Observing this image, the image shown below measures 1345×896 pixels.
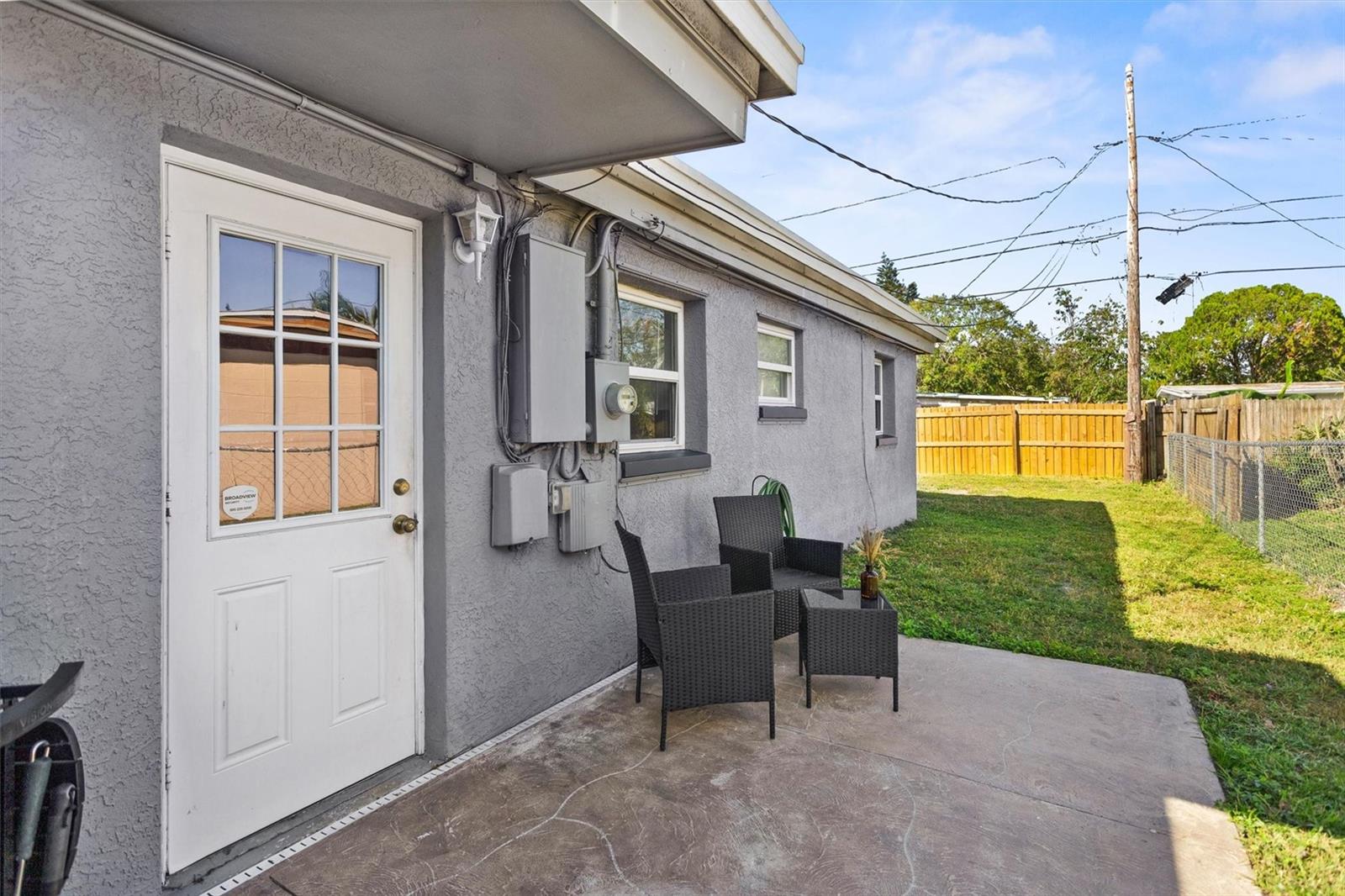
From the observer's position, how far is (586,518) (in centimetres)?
368

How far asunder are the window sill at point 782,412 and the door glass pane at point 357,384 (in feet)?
11.8

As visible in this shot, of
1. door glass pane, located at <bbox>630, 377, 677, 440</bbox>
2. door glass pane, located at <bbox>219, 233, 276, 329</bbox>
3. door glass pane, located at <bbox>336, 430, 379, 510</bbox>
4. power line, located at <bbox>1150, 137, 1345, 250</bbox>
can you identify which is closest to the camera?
door glass pane, located at <bbox>219, 233, 276, 329</bbox>

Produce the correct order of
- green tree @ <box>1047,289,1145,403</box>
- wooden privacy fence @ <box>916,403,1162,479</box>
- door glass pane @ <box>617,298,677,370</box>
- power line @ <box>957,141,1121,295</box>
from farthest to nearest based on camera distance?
green tree @ <box>1047,289,1145,403</box>, wooden privacy fence @ <box>916,403,1162,479</box>, power line @ <box>957,141,1121,295</box>, door glass pane @ <box>617,298,677,370</box>

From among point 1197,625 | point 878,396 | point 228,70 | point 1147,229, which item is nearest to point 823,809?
point 228,70

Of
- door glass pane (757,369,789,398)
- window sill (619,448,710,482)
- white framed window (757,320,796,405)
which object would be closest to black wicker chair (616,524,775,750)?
window sill (619,448,710,482)

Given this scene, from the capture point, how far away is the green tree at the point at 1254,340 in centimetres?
2734

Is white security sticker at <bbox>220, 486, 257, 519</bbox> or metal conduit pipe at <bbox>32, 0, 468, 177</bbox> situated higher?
metal conduit pipe at <bbox>32, 0, 468, 177</bbox>

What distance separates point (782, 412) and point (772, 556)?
1.89m

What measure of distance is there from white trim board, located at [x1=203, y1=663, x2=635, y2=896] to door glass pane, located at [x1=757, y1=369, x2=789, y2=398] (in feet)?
10.9

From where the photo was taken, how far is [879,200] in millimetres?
13133

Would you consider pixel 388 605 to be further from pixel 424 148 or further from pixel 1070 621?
pixel 1070 621

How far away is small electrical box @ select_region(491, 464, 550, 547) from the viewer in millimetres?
3178

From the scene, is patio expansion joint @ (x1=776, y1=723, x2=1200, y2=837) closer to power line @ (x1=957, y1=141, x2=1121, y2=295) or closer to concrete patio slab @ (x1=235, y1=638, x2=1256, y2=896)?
concrete patio slab @ (x1=235, y1=638, x2=1256, y2=896)

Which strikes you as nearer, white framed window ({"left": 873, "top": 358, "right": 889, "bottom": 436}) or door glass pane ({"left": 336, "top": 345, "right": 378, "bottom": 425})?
door glass pane ({"left": 336, "top": 345, "right": 378, "bottom": 425})
